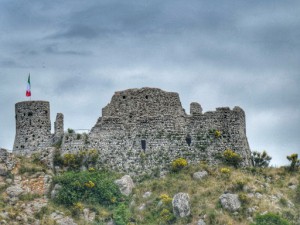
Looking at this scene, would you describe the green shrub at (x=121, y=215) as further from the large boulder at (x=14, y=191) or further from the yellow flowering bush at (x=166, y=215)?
the large boulder at (x=14, y=191)

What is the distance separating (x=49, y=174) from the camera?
283 feet

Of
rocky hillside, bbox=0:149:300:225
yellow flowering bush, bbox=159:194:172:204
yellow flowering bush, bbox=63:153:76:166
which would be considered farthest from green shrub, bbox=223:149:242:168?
yellow flowering bush, bbox=63:153:76:166

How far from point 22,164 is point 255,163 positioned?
73.8 feet

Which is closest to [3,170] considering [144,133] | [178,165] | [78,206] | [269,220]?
[78,206]

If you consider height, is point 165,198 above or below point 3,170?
below

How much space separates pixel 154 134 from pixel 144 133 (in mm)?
942

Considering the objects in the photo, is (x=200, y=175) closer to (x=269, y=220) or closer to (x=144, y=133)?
(x=144, y=133)

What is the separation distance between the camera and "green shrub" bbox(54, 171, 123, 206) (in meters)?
83.3

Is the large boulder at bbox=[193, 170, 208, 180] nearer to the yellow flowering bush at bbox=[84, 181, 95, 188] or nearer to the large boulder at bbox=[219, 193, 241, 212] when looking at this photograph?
the large boulder at bbox=[219, 193, 241, 212]

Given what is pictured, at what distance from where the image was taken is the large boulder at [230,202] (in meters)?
79.8

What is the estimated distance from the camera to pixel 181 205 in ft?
263

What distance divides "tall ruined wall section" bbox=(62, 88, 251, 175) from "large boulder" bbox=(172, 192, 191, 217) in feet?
23.9

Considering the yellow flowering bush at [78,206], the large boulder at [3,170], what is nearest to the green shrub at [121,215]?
the yellow flowering bush at [78,206]

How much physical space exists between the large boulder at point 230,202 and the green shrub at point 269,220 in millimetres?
2341
